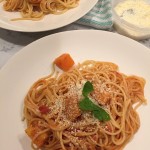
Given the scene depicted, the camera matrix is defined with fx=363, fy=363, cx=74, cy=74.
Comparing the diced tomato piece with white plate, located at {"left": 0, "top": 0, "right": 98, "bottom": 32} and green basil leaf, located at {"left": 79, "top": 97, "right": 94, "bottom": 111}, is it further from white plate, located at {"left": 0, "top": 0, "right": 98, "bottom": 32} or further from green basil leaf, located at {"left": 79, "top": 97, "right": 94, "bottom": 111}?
green basil leaf, located at {"left": 79, "top": 97, "right": 94, "bottom": 111}

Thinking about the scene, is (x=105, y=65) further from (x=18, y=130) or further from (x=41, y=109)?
(x=18, y=130)

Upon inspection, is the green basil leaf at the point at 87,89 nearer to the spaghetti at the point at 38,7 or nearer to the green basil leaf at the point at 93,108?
the green basil leaf at the point at 93,108

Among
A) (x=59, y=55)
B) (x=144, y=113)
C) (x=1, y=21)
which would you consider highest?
(x=1, y=21)

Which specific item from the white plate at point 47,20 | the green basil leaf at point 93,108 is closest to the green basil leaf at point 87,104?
the green basil leaf at point 93,108

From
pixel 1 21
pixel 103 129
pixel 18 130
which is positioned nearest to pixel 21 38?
pixel 1 21

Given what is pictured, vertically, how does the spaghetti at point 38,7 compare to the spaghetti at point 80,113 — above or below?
above

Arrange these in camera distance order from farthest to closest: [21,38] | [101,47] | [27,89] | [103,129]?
1. [21,38]
2. [101,47]
3. [27,89]
4. [103,129]

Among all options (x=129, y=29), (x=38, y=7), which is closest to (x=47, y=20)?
(x=38, y=7)
